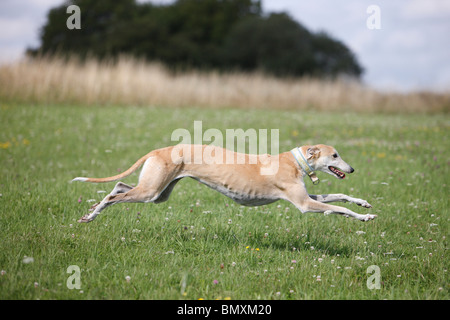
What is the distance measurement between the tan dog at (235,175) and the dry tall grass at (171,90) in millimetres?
13194

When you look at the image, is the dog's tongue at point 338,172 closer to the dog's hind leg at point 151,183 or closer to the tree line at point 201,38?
the dog's hind leg at point 151,183

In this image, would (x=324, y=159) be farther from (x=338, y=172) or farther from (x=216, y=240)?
(x=216, y=240)

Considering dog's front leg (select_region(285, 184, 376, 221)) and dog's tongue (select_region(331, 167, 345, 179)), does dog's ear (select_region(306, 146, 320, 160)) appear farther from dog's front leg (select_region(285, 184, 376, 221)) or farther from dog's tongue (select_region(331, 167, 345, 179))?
dog's front leg (select_region(285, 184, 376, 221))

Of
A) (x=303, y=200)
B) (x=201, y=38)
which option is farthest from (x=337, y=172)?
(x=201, y=38)

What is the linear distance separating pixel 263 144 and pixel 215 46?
112ft

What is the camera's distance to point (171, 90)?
19188 millimetres

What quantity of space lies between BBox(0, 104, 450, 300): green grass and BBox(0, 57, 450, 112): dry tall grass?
7.99m

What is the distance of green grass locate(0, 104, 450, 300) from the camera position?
3.94 meters

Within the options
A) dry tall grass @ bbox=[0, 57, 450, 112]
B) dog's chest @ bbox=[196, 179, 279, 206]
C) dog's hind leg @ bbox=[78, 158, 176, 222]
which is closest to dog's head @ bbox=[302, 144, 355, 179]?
dog's chest @ bbox=[196, 179, 279, 206]

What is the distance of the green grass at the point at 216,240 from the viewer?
12.9 ft

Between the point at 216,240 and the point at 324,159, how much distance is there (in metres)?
1.47

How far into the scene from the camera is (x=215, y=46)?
43719mm

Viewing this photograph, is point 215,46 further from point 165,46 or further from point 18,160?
point 18,160
